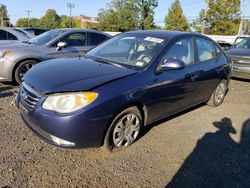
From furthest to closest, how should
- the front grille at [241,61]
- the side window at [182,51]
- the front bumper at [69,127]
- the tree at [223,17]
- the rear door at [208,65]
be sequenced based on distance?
the tree at [223,17]
the front grille at [241,61]
the rear door at [208,65]
the side window at [182,51]
the front bumper at [69,127]

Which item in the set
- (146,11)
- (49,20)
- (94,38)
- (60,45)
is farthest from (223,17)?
(49,20)

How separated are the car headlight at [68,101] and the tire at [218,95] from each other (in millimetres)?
3431

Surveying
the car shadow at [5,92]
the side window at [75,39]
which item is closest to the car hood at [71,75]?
the car shadow at [5,92]

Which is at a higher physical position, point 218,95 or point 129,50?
point 129,50

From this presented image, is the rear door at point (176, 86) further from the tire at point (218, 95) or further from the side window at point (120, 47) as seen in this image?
the tire at point (218, 95)

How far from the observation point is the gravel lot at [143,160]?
9.63ft

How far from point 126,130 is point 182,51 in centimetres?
173

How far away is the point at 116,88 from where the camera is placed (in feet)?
10.4

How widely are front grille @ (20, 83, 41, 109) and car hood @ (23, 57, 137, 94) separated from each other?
6 centimetres

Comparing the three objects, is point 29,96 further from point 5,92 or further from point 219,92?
point 219,92

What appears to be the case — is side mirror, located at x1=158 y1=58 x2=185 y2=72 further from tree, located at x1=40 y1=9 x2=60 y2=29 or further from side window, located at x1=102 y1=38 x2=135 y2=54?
tree, located at x1=40 y1=9 x2=60 y2=29

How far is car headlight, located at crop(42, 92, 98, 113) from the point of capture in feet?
9.55

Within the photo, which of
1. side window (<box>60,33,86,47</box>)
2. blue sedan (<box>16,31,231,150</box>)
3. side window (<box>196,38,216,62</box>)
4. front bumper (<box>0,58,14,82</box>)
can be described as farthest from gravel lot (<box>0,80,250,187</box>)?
side window (<box>60,33,86,47</box>)

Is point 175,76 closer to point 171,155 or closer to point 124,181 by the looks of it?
point 171,155
